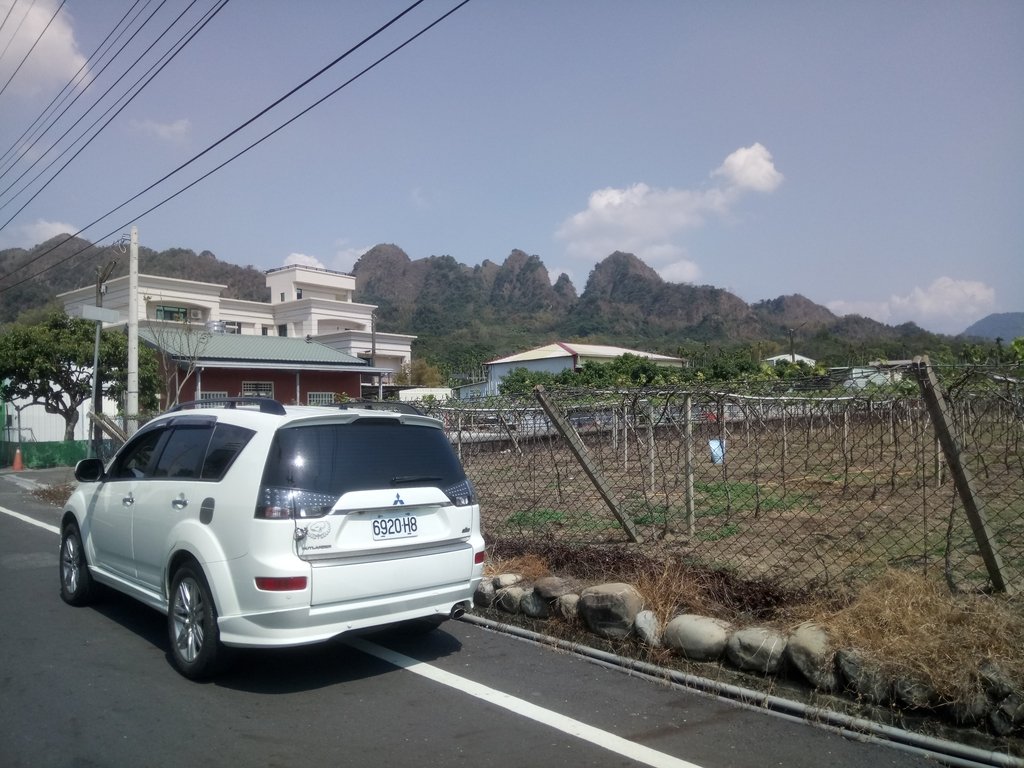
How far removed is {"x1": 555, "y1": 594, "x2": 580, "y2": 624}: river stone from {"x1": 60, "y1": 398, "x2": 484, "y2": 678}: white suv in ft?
3.42

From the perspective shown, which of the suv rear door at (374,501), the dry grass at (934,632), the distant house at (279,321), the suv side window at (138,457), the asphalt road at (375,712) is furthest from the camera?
the distant house at (279,321)

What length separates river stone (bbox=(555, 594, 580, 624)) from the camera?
628cm

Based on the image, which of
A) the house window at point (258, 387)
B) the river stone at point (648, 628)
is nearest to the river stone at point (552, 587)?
the river stone at point (648, 628)

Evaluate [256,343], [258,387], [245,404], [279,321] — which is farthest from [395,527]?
[279,321]

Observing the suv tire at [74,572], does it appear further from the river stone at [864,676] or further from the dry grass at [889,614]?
the river stone at [864,676]

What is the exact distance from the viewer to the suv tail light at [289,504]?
15.8 ft

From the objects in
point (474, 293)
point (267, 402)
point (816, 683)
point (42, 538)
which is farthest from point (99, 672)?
point (474, 293)

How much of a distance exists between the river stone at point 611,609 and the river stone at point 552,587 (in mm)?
362

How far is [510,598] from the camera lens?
6871 millimetres

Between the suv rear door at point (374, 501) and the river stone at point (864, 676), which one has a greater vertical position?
the suv rear door at point (374, 501)

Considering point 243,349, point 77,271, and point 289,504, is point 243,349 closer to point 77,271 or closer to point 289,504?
point 289,504

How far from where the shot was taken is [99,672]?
17.7 ft

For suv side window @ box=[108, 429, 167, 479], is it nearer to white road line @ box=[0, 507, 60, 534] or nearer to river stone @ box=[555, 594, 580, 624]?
river stone @ box=[555, 594, 580, 624]

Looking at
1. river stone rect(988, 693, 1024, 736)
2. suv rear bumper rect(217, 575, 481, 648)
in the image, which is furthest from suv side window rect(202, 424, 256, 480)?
river stone rect(988, 693, 1024, 736)
